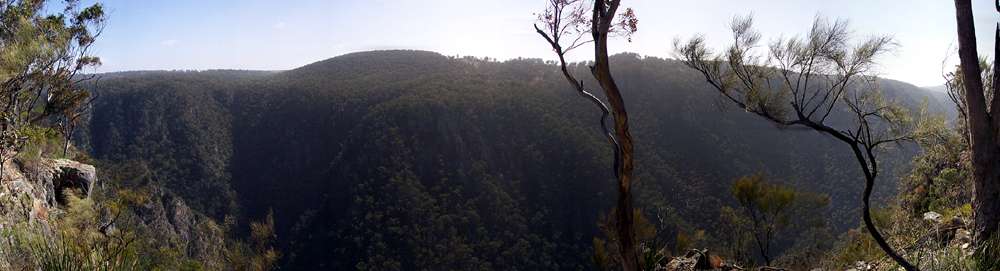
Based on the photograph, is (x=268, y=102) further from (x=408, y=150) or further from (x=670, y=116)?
(x=670, y=116)

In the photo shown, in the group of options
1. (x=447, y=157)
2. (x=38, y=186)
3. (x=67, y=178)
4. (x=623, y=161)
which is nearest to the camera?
(x=623, y=161)

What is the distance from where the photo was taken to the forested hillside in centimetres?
3125

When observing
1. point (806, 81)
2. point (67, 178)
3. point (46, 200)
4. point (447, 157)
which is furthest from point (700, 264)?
point (447, 157)

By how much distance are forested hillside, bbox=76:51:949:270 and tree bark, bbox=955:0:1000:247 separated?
69.5ft

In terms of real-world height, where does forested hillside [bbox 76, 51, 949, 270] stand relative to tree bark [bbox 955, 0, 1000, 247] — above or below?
below

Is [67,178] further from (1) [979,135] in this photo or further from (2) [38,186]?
(1) [979,135]

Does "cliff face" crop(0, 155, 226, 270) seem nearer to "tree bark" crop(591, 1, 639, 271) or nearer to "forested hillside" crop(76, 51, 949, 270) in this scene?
"tree bark" crop(591, 1, 639, 271)

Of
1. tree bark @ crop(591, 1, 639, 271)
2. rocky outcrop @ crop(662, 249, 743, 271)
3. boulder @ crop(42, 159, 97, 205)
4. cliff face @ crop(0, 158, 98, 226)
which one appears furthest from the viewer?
boulder @ crop(42, 159, 97, 205)

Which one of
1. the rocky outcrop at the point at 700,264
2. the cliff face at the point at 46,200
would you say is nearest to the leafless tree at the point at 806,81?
the rocky outcrop at the point at 700,264

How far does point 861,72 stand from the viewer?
644 centimetres

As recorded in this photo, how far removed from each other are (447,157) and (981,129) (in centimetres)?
3625

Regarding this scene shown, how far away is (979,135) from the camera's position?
4.31 m

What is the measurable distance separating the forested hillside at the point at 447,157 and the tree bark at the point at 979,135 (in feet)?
69.5

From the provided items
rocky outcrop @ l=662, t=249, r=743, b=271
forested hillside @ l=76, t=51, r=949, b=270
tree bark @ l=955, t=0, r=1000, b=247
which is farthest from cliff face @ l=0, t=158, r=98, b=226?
forested hillside @ l=76, t=51, r=949, b=270
